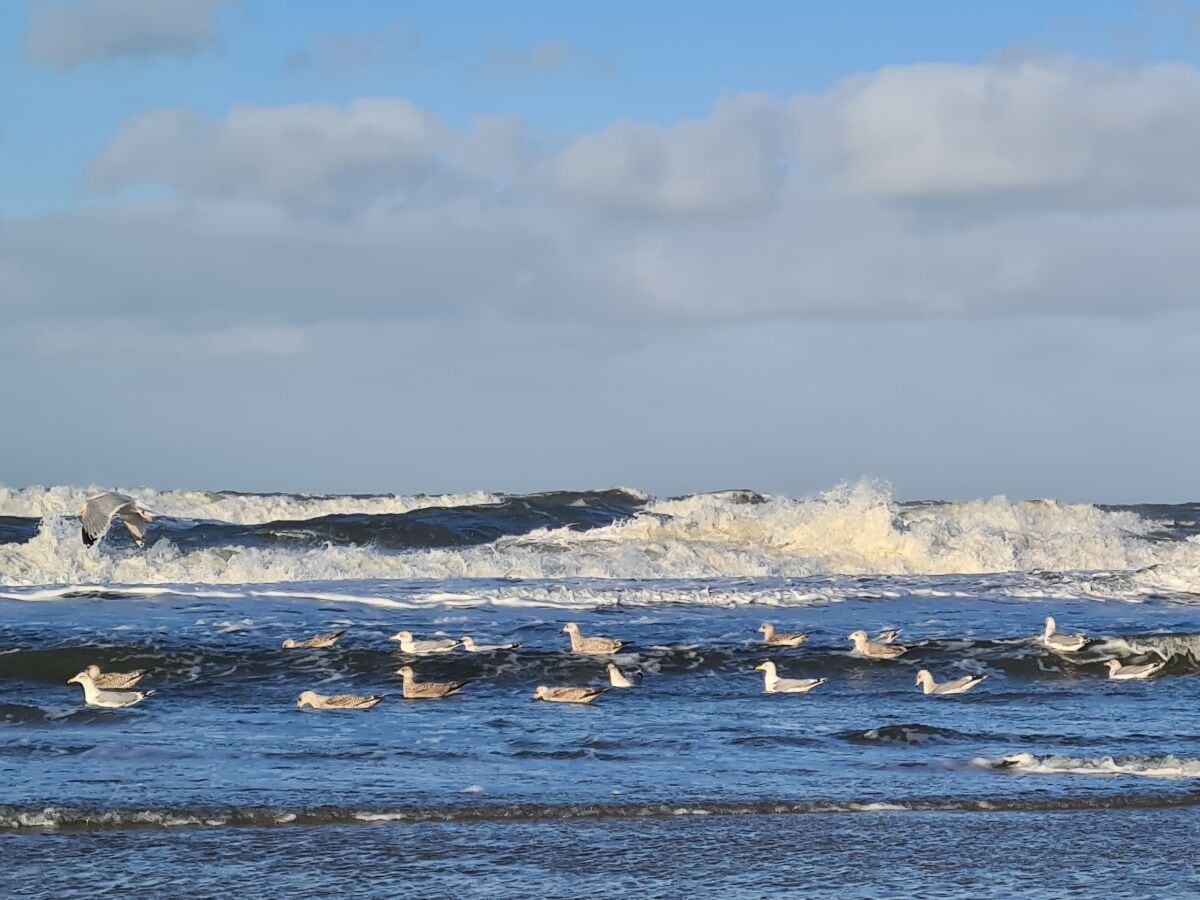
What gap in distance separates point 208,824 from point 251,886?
1563 millimetres

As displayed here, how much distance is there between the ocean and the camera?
864 centimetres

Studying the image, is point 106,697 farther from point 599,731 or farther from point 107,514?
point 599,731

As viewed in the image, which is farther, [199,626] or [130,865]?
[199,626]

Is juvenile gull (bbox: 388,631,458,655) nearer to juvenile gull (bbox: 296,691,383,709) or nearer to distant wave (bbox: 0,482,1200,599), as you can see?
juvenile gull (bbox: 296,691,383,709)

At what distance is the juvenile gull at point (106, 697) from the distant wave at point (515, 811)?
184 inches

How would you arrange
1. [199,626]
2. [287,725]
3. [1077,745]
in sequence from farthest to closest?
[199,626], [287,725], [1077,745]

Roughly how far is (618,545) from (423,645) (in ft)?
40.7

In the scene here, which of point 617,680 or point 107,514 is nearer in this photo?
point 107,514

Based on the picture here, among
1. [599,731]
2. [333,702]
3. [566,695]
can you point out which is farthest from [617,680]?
[333,702]

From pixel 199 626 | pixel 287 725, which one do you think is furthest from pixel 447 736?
pixel 199 626

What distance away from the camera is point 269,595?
21406 millimetres

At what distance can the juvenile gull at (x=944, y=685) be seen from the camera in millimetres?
15695

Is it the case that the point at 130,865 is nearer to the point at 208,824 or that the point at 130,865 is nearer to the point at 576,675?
the point at 208,824

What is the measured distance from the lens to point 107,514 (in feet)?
48.8
